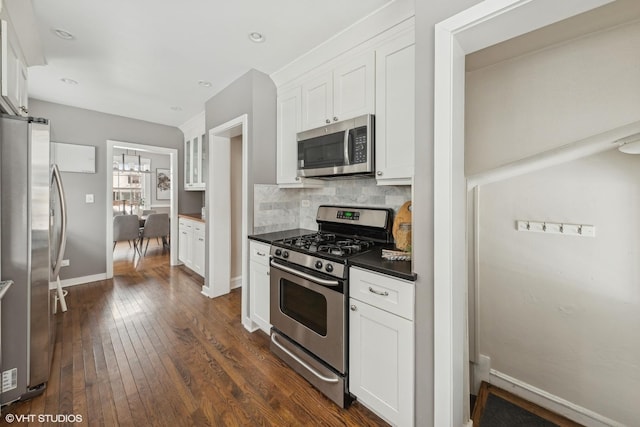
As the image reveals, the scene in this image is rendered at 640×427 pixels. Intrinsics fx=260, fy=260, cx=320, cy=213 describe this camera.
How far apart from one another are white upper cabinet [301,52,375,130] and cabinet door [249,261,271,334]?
1367mm

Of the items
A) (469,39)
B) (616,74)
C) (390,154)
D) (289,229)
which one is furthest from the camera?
(289,229)

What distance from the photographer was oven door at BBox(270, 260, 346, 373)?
1639mm

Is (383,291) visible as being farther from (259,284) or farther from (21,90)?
(21,90)

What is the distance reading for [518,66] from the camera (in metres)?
1.76

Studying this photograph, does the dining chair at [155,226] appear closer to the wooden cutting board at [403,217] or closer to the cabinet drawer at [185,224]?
the cabinet drawer at [185,224]

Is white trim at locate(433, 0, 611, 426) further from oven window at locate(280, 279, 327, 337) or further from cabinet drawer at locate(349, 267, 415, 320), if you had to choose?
oven window at locate(280, 279, 327, 337)

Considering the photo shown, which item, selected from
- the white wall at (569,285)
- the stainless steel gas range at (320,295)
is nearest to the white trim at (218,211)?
the stainless steel gas range at (320,295)

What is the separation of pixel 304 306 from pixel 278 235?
849mm

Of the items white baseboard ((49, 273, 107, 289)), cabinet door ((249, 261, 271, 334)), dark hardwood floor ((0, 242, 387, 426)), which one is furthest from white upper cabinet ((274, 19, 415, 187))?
white baseboard ((49, 273, 107, 289))

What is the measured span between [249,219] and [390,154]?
1.50m

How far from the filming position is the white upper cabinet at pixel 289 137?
2.45 m

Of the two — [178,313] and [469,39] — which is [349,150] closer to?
[469,39]

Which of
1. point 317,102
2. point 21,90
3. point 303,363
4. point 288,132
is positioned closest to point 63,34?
point 21,90

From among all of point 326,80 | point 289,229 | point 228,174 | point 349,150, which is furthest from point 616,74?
point 228,174
